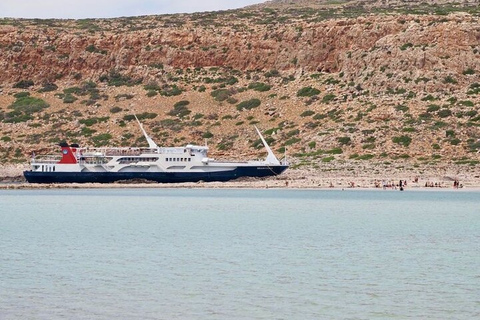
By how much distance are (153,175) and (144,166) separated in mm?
970

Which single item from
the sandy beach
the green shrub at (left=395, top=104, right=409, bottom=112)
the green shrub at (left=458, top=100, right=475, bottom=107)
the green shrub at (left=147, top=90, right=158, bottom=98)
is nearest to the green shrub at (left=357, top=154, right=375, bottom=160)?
the sandy beach

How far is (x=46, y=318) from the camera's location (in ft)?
67.5

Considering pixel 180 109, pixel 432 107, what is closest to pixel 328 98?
pixel 432 107

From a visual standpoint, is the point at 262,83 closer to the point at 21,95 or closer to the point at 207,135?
the point at 207,135

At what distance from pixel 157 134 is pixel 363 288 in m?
63.5

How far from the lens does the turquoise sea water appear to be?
72.0 feet

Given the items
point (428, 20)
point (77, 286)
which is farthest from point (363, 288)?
point (428, 20)

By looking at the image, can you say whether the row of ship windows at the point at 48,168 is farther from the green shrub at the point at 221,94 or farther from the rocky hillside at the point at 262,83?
the green shrub at the point at 221,94

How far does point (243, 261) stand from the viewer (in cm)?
2972

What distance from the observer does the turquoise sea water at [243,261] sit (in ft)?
72.0

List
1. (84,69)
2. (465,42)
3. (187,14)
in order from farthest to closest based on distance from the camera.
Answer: (187,14) < (84,69) < (465,42)

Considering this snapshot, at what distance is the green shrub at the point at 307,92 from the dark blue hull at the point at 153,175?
16.3 m

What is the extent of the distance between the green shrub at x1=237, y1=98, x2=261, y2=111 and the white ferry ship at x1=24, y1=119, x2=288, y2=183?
501 inches

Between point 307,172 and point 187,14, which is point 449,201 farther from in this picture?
point 187,14
